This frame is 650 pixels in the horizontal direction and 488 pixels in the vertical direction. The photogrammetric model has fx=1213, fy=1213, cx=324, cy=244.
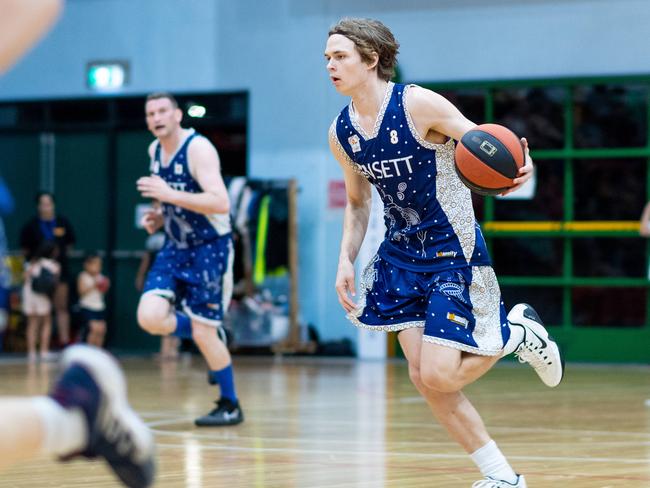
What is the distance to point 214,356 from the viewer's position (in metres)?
6.80

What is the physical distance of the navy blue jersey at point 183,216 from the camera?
6793mm

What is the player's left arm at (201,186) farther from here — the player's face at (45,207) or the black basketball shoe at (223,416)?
the player's face at (45,207)

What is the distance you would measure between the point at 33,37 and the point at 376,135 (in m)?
2.03

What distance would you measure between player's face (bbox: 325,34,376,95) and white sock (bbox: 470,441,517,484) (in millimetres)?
1368

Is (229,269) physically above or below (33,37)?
below

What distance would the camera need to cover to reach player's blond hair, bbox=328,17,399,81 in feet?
14.5

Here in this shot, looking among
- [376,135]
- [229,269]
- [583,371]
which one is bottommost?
[583,371]

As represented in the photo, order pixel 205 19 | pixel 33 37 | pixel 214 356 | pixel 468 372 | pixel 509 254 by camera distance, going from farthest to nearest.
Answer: pixel 205 19
pixel 509 254
pixel 214 356
pixel 468 372
pixel 33 37

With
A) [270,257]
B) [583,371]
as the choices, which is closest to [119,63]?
[270,257]

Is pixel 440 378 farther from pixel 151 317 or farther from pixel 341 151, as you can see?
pixel 151 317

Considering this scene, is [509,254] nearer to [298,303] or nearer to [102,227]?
[298,303]

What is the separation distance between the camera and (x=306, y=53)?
13844 mm

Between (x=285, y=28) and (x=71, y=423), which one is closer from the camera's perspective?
(x=71, y=423)

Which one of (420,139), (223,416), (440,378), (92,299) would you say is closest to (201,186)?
(223,416)
